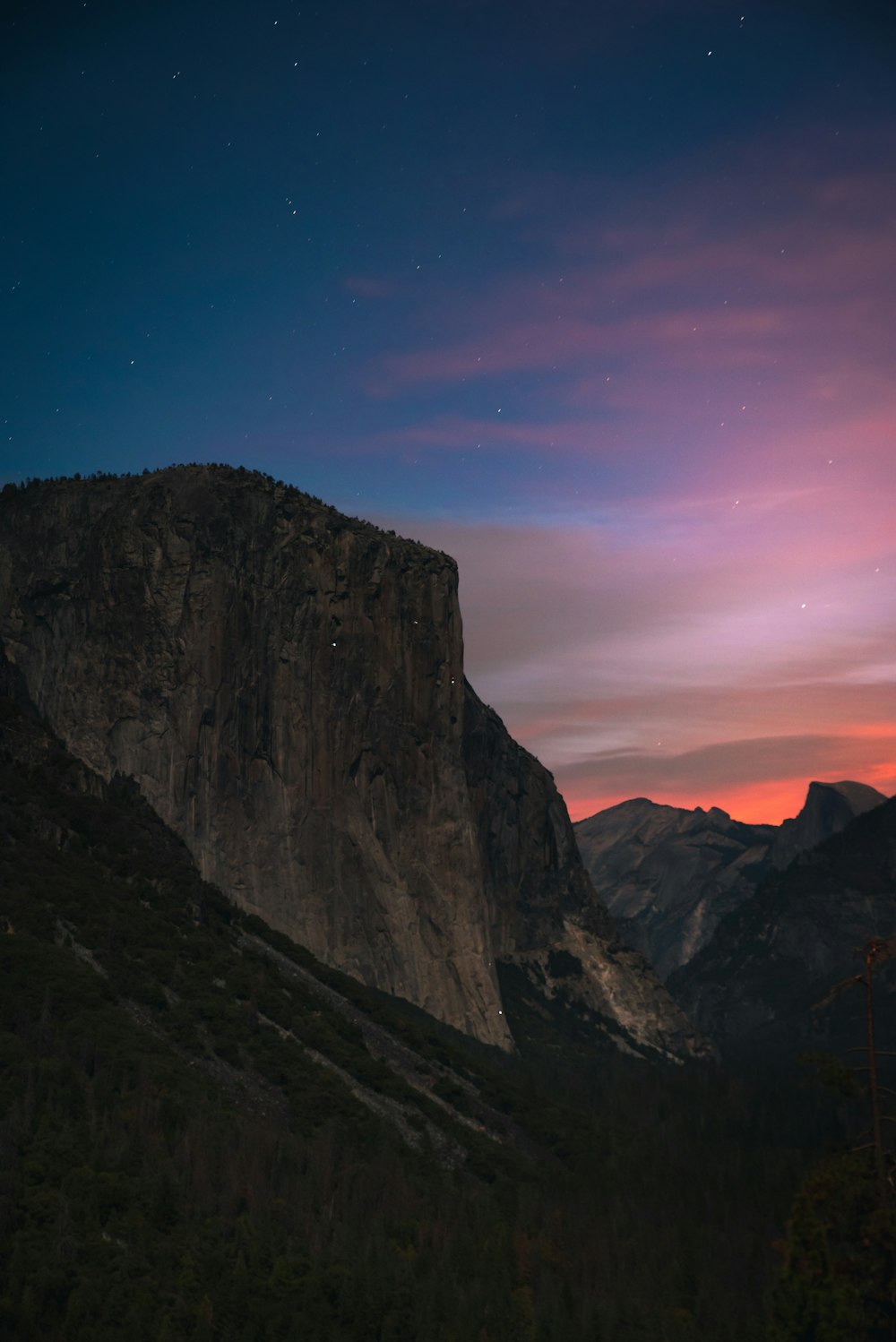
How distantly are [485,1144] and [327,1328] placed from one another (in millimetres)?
67735

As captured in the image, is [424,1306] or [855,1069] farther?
[424,1306]

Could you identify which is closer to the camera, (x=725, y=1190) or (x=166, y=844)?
(x=725, y=1190)

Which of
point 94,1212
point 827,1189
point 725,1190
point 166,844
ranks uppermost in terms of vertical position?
point 166,844

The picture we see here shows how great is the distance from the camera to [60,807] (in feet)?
616

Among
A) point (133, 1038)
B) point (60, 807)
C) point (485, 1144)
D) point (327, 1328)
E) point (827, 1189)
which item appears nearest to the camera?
point (827, 1189)

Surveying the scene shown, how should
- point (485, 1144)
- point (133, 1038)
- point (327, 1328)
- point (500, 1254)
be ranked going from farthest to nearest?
point (485, 1144) → point (133, 1038) → point (500, 1254) → point (327, 1328)

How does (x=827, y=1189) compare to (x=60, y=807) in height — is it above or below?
below

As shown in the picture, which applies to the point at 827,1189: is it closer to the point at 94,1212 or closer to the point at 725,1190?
the point at 94,1212

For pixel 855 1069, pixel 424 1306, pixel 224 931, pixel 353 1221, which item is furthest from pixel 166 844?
pixel 855 1069

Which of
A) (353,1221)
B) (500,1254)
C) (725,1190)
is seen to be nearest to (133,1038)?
(353,1221)

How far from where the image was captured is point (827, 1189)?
41.5 metres

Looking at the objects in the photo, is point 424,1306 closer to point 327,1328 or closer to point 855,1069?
point 327,1328

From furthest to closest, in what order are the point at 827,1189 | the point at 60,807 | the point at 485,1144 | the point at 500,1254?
the point at 60,807, the point at 485,1144, the point at 500,1254, the point at 827,1189

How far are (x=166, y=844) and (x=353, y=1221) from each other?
272ft
